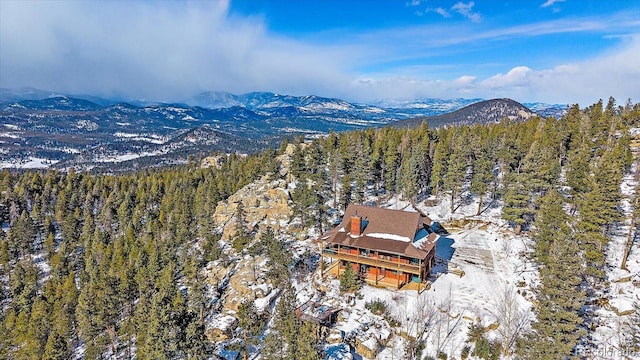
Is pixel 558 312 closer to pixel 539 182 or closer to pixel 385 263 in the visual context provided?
pixel 385 263

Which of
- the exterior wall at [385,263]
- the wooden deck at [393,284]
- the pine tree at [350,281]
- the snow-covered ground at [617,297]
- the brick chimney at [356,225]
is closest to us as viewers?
the snow-covered ground at [617,297]

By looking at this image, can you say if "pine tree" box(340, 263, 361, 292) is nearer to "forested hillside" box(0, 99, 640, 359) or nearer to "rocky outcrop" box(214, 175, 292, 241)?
"forested hillside" box(0, 99, 640, 359)

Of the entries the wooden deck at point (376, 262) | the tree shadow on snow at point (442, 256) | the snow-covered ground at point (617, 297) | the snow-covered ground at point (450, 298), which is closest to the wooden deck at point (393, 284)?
the snow-covered ground at point (450, 298)

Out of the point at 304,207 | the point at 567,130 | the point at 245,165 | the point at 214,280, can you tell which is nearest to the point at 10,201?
the point at 245,165

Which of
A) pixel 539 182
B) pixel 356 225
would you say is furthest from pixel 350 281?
pixel 539 182

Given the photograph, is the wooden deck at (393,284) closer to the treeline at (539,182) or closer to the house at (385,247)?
the house at (385,247)

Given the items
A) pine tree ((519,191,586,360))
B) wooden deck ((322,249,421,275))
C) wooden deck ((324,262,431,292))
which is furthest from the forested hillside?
wooden deck ((324,262,431,292))

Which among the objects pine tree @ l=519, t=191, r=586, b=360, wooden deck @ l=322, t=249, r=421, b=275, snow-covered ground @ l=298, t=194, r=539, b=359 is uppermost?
pine tree @ l=519, t=191, r=586, b=360
